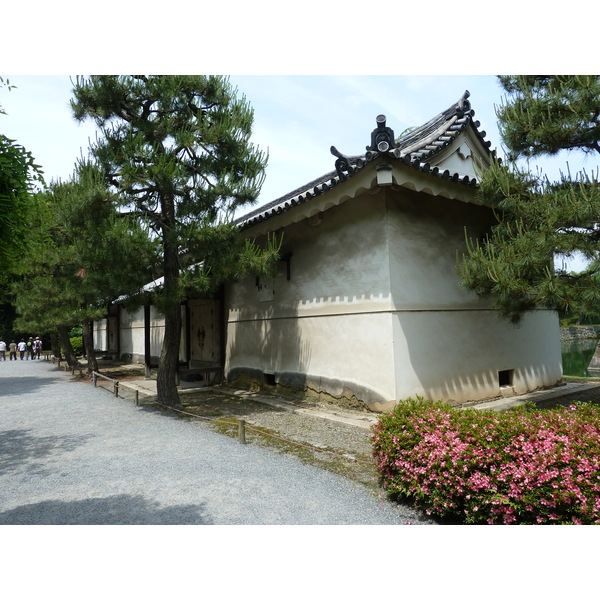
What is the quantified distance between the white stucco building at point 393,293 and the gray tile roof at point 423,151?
3 centimetres

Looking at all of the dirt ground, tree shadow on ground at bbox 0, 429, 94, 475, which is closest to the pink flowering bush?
the dirt ground

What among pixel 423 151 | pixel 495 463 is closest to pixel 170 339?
pixel 423 151

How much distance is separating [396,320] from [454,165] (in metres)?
4.04

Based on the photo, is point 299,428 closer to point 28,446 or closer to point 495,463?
point 495,463

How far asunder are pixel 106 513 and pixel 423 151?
7.52 m

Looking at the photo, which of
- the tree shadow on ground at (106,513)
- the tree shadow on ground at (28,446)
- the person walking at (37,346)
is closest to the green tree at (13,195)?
the tree shadow on ground at (106,513)

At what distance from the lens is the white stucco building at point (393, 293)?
7.16 meters

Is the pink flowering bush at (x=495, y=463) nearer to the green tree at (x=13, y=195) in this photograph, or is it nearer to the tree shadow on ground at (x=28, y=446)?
the green tree at (x=13, y=195)

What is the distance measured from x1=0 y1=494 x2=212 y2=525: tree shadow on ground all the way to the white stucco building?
4236 mm

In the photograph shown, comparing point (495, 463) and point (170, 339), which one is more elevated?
point (170, 339)

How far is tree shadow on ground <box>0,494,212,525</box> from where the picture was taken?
3.67m

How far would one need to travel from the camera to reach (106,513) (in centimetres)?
384

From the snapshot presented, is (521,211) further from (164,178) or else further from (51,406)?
(51,406)

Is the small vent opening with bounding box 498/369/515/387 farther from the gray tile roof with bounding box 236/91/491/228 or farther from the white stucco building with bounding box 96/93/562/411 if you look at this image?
the gray tile roof with bounding box 236/91/491/228
